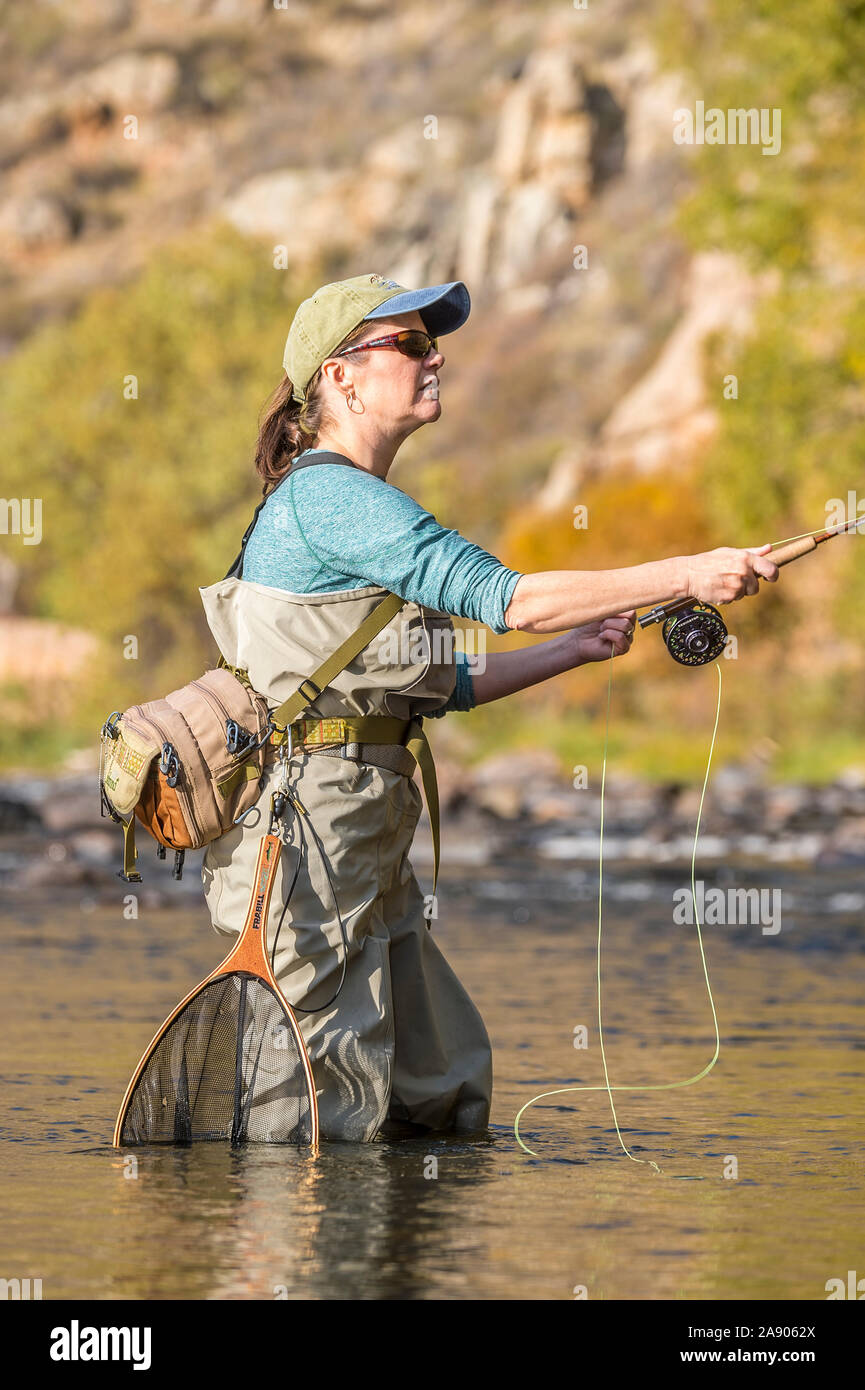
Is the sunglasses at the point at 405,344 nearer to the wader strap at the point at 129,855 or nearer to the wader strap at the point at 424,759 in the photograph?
the wader strap at the point at 424,759

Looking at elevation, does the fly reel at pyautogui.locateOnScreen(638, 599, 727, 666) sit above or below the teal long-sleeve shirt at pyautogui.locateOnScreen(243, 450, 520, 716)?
below

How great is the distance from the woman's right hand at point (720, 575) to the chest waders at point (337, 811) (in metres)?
0.61

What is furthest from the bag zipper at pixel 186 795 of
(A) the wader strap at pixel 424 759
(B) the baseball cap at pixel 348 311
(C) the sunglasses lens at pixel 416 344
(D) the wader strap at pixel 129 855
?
(C) the sunglasses lens at pixel 416 344

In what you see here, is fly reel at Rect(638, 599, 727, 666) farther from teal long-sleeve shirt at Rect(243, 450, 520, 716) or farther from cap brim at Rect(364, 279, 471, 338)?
cap brim at Rect(364, 279, 471, 338)

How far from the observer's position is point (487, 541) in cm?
4444

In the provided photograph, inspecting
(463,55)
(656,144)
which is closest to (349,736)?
(656,144)

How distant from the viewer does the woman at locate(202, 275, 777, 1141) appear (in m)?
4.45

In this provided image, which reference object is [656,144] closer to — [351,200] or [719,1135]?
[351,200]

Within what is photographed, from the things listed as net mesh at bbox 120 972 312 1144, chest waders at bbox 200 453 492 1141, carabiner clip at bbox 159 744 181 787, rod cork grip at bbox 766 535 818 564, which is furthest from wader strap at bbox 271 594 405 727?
rod cork grip at bbox 766 535 818 564

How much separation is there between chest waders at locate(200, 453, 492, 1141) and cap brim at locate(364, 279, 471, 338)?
36cm

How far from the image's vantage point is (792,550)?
15.8 feet

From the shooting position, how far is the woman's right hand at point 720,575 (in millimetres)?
4398

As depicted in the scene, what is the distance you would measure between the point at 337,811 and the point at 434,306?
1.14 meters
